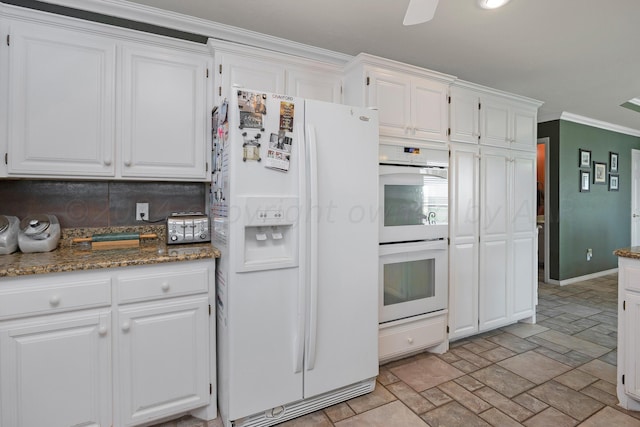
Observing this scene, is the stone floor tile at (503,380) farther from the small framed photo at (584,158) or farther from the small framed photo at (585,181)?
the small framed photo at (584,158)

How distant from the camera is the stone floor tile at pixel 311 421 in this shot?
1.81 meters

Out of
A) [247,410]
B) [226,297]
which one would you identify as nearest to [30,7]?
[226,297]

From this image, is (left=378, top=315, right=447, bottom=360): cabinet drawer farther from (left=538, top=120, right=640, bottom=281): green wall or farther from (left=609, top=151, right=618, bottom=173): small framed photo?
(left=609, top=151, right=618, bottom=173): small framed photo

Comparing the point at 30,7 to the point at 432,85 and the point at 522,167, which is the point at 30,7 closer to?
the point at 432,85

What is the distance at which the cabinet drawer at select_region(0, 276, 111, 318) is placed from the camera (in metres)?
1.41

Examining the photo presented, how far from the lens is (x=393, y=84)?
91.2 inches

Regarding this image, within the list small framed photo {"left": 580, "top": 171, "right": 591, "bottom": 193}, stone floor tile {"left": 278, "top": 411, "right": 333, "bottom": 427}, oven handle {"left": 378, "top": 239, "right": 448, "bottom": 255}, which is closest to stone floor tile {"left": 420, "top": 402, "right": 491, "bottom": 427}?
stone floor tile {"left": 278, "top": 411, "right": 333, "bottom": 427}

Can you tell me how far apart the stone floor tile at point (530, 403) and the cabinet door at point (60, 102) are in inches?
115

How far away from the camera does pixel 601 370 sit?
2.38 meters

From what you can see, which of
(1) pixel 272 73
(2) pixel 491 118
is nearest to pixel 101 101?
(1) pixel 272 73

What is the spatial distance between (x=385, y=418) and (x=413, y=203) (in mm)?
1426

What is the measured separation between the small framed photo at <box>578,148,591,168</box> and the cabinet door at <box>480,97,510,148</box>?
8.94 feet

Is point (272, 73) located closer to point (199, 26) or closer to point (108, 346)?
point (199, 26)

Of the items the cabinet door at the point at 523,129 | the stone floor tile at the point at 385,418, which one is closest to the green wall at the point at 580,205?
the cabinet door at the point at 523,129
